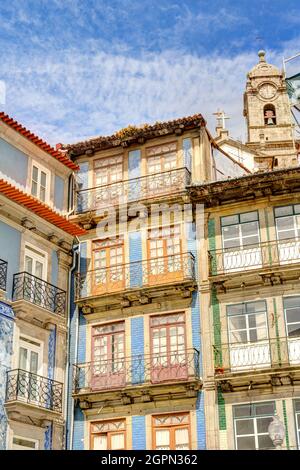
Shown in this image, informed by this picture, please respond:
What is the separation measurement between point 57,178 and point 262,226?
277 inches

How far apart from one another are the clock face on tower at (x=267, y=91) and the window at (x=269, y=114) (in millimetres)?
737

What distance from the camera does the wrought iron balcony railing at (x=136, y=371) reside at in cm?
2220

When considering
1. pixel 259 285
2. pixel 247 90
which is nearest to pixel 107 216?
pixel 259 285

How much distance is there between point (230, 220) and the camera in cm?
2389

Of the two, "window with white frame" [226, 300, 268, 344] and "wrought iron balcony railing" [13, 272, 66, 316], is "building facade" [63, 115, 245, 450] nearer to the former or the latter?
"wrought iron balcony railing" [13, 272, 66, 316]

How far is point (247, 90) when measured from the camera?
63.3 meters

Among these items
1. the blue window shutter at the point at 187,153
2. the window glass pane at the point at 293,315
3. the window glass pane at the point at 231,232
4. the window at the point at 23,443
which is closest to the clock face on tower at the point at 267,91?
the blue window shutter at the point at 187,153

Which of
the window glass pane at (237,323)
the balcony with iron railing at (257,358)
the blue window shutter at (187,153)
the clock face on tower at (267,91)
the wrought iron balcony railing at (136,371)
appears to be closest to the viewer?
the balcony with iron railing at (257,358)

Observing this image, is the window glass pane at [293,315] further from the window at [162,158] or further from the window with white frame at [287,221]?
the window at [162,158]

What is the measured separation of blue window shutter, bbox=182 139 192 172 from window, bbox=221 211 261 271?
2.26m

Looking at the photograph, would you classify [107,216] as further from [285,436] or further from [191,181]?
[285,436]

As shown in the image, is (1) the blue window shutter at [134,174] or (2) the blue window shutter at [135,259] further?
(1) the blue window shutter at [134,174]

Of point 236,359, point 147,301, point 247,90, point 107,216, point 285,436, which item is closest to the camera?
point 285,436

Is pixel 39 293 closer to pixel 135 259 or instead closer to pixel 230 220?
pixel 135 259
